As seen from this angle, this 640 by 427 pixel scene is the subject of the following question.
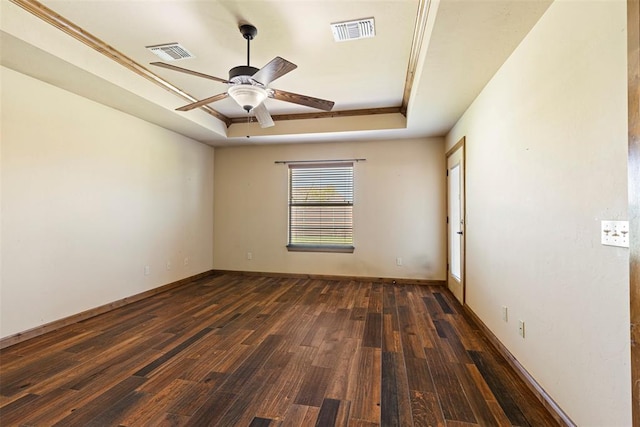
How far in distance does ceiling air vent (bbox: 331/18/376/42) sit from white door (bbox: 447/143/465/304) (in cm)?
196

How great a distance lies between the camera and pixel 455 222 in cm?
423

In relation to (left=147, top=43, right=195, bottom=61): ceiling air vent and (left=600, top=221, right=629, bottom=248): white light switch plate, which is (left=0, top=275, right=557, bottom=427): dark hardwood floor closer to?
(left=600, top=221, right=629, bottom=248): white light switch plate

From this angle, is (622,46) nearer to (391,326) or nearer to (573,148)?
(573,148)

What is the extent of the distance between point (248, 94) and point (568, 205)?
2248mm

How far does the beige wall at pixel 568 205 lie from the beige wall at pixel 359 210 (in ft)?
7.48

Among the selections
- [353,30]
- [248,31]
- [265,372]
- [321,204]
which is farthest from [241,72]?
[321,204]

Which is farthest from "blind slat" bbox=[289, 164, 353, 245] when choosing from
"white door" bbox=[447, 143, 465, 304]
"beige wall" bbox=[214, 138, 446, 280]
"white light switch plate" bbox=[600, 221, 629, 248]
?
"white light switch plate" bbox=[600, 221, 629, 248]

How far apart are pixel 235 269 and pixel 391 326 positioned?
345cm

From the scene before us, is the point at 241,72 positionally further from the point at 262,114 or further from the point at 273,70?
the point at 262,114

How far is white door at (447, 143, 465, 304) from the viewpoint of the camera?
3695 millimetres

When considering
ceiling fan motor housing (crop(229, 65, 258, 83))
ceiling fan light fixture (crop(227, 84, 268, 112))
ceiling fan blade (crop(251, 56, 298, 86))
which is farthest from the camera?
ceiling fan light fixture (crop(227, 84, 268, 112))

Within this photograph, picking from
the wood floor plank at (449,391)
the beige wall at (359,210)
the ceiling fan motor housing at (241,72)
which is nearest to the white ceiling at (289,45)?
the ceiling fan motor housing at (241,72)

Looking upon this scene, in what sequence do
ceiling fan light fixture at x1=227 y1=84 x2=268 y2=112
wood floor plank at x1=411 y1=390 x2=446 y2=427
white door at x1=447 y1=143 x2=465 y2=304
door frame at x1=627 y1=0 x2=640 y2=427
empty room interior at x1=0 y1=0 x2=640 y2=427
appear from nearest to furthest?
1. door frame at x1=627 y1=0 x2=640 y2=427
2. empty room interior at x1=0 y1=0 x2=640 y2=427
3. wood floor plank at x1=411 y1=390 x2=446 y2=427
4. ceiling fan light fixture at x1=227 y1=84 x2=268 y2=112
5. white door at x1=447 y1=143 x2=465 y2=304

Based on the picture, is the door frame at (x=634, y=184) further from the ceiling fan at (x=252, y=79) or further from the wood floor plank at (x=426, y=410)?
the ceiling fan at (x=252, y=79)
